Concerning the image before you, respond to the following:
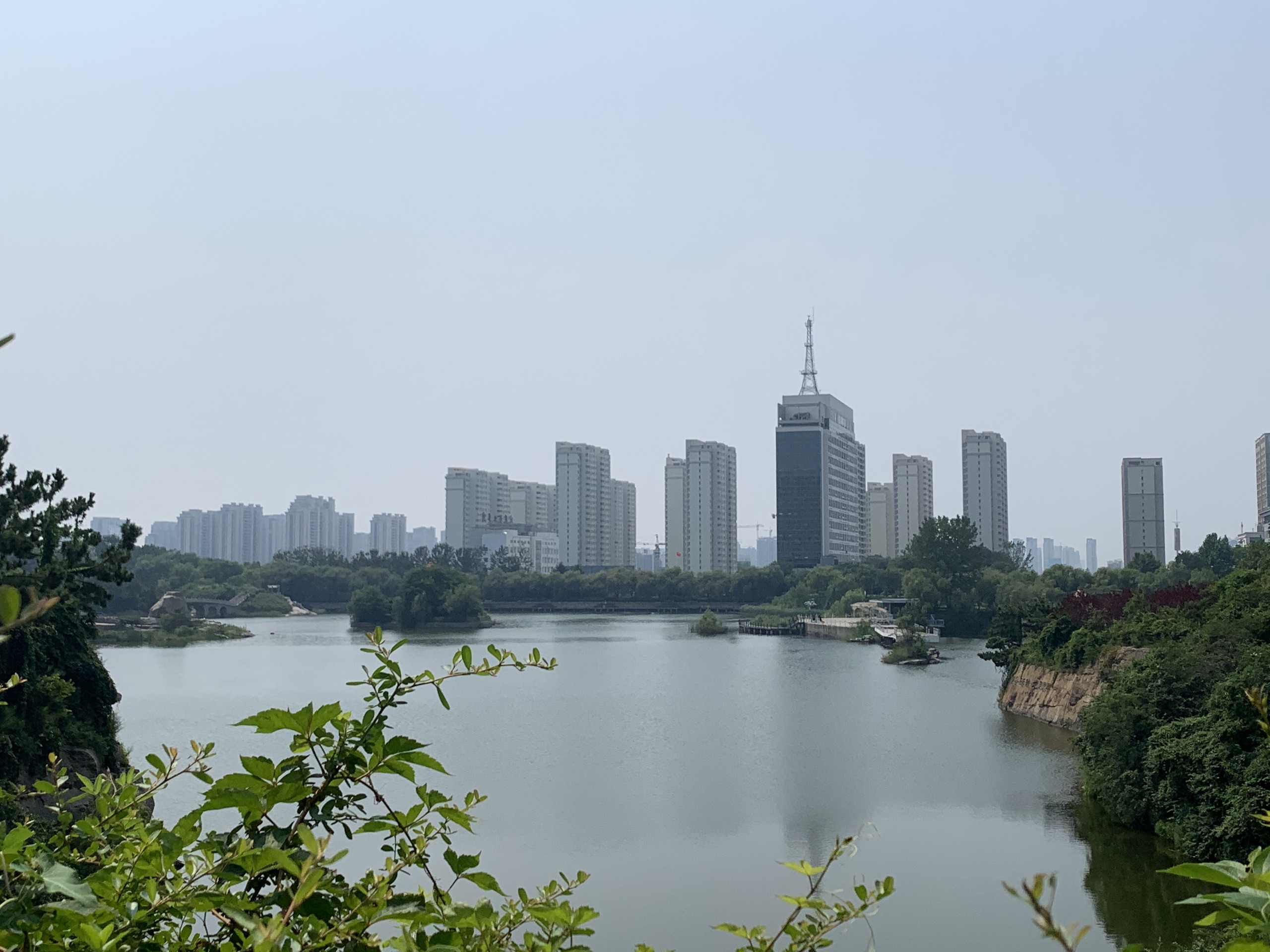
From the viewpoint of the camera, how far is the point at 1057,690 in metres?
17.4

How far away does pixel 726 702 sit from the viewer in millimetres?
20688

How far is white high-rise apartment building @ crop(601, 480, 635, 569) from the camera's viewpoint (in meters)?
83.0

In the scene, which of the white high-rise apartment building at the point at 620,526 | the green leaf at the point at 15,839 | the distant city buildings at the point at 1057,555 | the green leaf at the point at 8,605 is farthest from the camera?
the distant city buildings at the point at 1057,555

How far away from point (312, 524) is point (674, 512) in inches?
1662

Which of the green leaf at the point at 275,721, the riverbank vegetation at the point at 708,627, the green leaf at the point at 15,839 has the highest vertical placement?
the green leaf at the point at 275,721

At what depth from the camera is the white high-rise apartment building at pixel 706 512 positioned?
75.0 m

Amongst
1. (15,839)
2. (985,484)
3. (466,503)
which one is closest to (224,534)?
(466,503)

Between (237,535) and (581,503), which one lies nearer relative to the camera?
(581,503)

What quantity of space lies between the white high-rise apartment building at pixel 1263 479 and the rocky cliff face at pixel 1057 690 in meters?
40.0

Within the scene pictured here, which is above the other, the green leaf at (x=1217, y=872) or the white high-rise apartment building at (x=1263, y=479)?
the white high-rise apartment building at (x=1263, y=479)

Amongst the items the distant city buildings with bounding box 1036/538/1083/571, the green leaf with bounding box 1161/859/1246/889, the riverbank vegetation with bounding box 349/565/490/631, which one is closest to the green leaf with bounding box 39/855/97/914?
the green leaf with bounding box 1161/859/1246/889

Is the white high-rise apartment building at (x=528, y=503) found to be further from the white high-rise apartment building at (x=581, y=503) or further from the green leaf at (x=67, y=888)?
the green leaf at (x=67, y=888)

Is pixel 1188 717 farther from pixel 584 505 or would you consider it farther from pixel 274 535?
pixel 274 535

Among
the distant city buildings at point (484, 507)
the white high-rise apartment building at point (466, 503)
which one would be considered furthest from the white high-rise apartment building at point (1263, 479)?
the white high-rise apartment building at point (466, 503)
